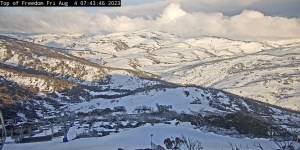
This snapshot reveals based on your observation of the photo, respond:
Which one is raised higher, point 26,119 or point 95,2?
point 95,2

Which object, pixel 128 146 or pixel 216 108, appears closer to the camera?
pixel 128 146

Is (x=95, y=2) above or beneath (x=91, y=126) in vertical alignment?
above

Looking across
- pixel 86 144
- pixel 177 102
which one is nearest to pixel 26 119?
pixel 177 102

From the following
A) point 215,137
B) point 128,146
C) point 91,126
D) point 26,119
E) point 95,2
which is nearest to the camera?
point 95,2

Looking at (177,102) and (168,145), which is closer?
(168,145)

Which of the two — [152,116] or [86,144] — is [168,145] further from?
[152,116]

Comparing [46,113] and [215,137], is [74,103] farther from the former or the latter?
[215,137]

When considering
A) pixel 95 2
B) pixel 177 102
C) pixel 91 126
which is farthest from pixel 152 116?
pixel 95 2

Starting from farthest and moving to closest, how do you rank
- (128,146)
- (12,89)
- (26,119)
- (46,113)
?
(12,89) < (46,113) < (26,119) < (128,146)

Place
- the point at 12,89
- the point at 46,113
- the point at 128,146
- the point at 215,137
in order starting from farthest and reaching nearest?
the point at 12,89
the point at 46,113
the point at 215,137
the point at 128,146
